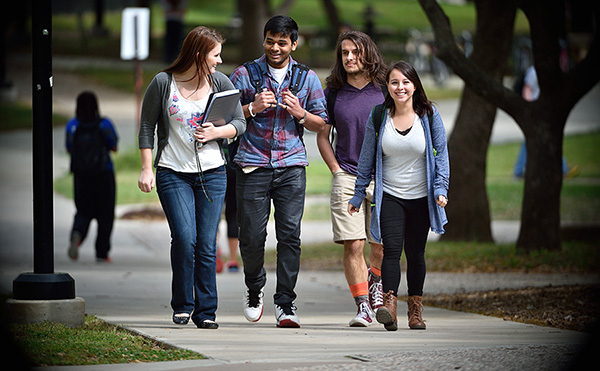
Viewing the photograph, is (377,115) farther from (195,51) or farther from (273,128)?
(195,51)

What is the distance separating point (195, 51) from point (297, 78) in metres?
0.72

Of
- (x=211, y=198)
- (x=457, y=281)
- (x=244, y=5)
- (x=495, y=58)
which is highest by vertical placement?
(x=244, y=5)

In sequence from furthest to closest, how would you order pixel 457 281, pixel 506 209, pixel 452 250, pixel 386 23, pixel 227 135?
pixel 386 23 < pixel 506 209 < pixel 452 250 < pixel 457 281 < pixel 227 135

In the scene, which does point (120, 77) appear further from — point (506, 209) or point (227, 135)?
point (227, 135)

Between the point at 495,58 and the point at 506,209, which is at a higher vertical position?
the point at 495,58

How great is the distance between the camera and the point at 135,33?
17203mm

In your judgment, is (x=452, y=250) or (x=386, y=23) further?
(x=386, y=23)

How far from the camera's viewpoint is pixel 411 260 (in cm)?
737

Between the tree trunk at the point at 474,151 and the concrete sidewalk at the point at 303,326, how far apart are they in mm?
2109

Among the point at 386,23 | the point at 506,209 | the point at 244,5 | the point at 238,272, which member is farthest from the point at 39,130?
the point at 386,23

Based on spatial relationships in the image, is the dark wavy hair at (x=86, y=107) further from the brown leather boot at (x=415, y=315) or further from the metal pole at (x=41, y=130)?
the brown leather boot at (x=415, y=315)

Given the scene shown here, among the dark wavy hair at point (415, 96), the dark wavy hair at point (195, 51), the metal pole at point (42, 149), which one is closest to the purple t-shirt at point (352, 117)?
the dark wavy hair at point (415, 96)

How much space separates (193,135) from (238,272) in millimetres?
4015

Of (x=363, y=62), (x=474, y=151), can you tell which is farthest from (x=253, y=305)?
(x=474, y=151)
